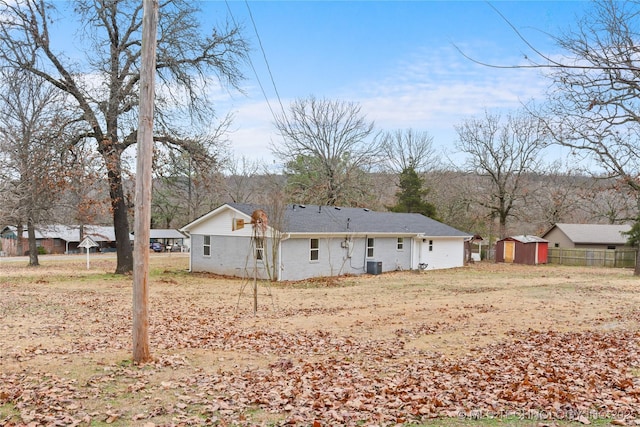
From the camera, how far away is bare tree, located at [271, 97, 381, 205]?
138 ft

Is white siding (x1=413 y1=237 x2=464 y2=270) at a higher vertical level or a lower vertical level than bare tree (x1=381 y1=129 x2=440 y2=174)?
lower

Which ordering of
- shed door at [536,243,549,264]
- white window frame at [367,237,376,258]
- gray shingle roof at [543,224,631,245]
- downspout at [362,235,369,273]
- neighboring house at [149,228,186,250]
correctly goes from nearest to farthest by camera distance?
downspout at [362,235,369,273] < white window frame at [367,237,376,258] < shed door at [536,243,549,264] < gray shingle roof at [543,224,631,245] < neighboring house at [149,228,186,250]

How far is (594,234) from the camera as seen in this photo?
136 feet

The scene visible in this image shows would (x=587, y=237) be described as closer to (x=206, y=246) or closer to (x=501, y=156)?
(x=501, y=156)

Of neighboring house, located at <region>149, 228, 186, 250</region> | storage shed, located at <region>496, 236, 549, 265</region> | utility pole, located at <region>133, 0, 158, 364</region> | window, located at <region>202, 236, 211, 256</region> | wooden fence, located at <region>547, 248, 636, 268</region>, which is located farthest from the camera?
neighboring house, located at <region>149, 228, 186, 250</region>

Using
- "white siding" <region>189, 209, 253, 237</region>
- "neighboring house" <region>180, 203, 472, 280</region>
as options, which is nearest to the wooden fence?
"neighboring house" <region>180, 203, 472, 280</region>

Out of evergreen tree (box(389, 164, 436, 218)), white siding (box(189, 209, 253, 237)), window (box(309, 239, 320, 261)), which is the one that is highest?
evergreen tree (box(389, 164, 436, 218))

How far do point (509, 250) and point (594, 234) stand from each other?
7.99 m

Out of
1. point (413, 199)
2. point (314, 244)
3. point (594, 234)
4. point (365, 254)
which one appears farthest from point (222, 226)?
point (594, 234)

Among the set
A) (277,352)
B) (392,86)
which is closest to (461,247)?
(392,86)

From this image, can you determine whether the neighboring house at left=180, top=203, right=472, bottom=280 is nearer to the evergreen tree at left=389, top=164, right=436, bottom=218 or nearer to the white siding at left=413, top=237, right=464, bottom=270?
the white siding at left=413, top=237, right=464, bottom=270

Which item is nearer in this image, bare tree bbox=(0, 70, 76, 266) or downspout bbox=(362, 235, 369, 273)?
bare tree bbox=(0, 70, 76, 266)

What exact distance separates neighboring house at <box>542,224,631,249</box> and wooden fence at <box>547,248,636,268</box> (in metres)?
1.46

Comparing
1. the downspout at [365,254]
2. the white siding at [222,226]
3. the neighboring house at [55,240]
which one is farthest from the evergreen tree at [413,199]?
the neighboring house at [55,240]
